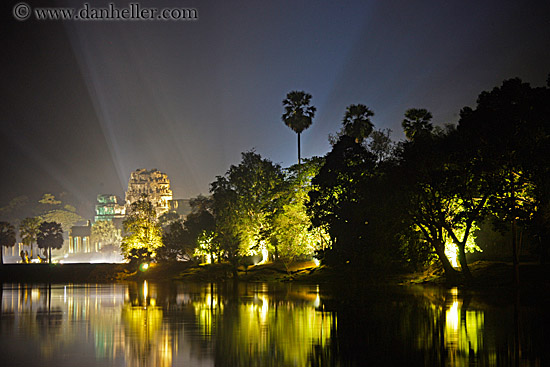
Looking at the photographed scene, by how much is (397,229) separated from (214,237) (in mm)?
38279

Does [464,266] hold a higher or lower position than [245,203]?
lower

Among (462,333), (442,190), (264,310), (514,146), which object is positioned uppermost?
(514,146)

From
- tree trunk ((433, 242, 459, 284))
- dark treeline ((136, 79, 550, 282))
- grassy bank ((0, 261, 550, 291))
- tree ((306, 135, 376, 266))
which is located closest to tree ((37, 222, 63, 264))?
grassy bank ((0, 261, 550, 291))

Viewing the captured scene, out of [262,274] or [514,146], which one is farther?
[262,274]

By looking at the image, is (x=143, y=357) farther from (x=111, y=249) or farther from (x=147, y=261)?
(x=111, y=249)

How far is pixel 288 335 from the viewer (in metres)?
17.9

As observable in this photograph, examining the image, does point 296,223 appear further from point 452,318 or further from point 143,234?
point 452,318

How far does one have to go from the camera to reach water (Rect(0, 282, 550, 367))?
1398 centimetres

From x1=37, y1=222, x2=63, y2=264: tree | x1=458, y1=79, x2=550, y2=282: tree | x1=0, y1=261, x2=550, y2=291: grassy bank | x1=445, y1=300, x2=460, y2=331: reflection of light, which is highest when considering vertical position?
x1=458, y1=79, x2=550, y2=282: tree

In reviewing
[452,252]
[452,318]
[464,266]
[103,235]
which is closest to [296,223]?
[452,252]

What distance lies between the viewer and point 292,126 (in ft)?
261

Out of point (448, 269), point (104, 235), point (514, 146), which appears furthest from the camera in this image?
point (104, 235)

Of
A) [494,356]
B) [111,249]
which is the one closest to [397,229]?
[494,356]

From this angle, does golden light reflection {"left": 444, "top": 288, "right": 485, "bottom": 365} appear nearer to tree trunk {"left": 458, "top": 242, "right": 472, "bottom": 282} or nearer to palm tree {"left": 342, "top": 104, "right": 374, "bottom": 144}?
tree trunk {"left": 458, "top": 242, "right": 472, "bottom": 282}
